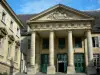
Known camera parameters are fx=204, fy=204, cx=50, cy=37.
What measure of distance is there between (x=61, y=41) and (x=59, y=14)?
542 centimetres

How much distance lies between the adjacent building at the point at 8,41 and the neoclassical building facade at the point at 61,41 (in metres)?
3.22

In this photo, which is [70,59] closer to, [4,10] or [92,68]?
[92,68]

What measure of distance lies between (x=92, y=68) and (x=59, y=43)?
8528 mm

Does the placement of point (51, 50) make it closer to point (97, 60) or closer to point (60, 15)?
point (60, 15)

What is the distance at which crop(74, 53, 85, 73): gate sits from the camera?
113 ft

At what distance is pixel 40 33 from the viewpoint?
3544 cm

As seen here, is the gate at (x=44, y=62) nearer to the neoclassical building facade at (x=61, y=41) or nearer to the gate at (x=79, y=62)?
the neoclassical building facade at (x=61, y=41)

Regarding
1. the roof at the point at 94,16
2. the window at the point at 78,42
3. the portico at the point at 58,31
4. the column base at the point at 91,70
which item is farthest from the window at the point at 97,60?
the column base at the point at 91,70

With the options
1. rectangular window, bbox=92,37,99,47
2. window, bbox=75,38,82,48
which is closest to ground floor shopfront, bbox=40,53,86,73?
window, bbox=75,38,82,48

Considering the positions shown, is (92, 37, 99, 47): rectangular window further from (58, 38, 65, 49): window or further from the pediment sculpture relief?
the pediment sculpture relief

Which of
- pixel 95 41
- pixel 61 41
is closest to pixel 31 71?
pixel 61 41

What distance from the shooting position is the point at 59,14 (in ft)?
112

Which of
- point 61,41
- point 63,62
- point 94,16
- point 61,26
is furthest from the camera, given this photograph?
point 94,16

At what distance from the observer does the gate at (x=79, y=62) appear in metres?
34.4
